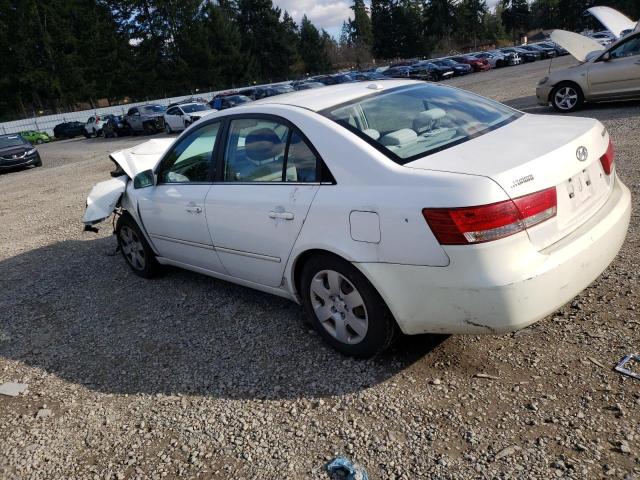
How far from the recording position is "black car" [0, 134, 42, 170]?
62.7 ft

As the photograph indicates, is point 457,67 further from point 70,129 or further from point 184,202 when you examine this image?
point 184,202

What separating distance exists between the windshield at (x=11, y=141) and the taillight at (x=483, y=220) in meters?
21.5

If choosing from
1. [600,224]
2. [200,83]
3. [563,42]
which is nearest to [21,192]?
[563,42]

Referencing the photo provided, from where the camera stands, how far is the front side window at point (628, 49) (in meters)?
10.2

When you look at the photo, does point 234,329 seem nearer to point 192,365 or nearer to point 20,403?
point 192,365

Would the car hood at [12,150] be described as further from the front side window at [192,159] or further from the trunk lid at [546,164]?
the trunk lid at [546,164]

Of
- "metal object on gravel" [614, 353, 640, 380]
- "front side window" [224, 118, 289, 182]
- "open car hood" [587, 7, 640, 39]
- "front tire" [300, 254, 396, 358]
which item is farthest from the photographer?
"open car hood" [587, 7, 640, 39]

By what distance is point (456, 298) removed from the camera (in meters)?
2.63

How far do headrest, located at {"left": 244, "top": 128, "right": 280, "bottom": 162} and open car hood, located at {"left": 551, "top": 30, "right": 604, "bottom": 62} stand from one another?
867 cm

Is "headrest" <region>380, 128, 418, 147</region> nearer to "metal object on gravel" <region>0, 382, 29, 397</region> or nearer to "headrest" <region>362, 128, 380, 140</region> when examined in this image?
"headrest" <region>362, 128, 380, 140</region>

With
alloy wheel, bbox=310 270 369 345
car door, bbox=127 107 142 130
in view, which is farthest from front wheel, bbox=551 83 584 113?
car door, bbox=127 107 142 130

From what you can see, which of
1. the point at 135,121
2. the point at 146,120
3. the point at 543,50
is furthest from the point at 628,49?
the point at 543,50

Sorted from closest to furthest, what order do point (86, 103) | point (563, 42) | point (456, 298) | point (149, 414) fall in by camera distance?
point (456, 298), point (149, 414), point (563, 42), point (86, 103)

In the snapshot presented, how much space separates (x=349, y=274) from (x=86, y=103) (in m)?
70.2
